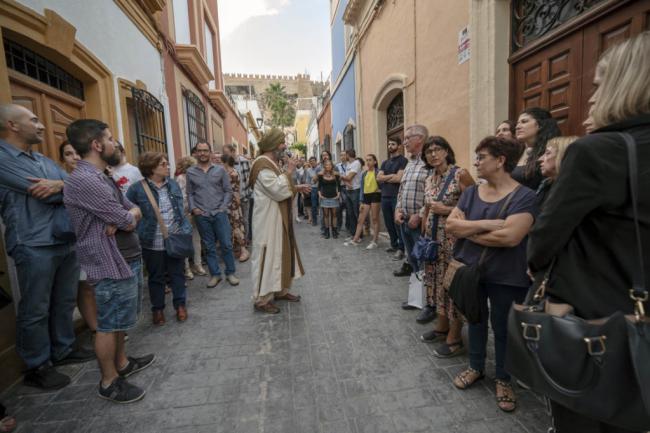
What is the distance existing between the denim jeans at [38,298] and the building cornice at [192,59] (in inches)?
243

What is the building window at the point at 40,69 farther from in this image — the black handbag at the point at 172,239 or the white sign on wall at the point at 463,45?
the white sign on wall at the point at 463,45

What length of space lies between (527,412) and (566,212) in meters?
1.62

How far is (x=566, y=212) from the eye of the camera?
1118 millimetres

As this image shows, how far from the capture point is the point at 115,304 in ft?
7.62

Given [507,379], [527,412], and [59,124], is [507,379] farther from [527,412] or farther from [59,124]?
[59,124]

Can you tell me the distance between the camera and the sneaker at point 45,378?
2.51 meters

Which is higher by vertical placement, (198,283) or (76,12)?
(76,12)

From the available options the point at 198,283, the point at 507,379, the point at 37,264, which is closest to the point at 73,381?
the point at 37,264

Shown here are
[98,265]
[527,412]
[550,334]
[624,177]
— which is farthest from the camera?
[98,265]

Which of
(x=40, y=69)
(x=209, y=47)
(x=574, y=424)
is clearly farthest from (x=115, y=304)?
(x=209, y=47)

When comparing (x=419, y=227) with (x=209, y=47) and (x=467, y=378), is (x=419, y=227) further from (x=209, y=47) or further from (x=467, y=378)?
(x=209, y=47)

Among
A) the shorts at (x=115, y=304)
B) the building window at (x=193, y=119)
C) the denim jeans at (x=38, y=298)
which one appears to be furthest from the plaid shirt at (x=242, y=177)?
the shorts at (x=115, y=304)

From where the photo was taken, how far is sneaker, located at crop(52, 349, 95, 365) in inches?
112

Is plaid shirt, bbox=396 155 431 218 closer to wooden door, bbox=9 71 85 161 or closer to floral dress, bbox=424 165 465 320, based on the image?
floral dress, bbox=424 165 465 320
